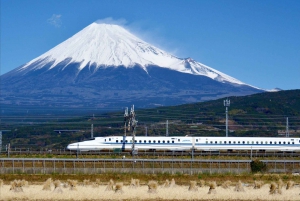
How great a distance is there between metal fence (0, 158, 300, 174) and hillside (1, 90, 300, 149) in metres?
46.3

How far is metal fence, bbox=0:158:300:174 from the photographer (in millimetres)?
50406

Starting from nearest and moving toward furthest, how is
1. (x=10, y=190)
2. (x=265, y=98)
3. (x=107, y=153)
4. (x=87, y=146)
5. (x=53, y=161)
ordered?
(x=10, y=190) → (x=53, y=161) → (x=107, y=153) → (x=87, y=146) → (x=265, y=98)

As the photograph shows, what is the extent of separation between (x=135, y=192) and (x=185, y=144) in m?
36.8

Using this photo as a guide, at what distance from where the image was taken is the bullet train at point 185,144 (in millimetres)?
72500

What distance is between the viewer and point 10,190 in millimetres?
36812

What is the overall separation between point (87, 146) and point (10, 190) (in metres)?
35.9

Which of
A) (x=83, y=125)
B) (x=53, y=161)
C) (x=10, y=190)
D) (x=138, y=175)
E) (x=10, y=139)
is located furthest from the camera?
(x=83, y=125)

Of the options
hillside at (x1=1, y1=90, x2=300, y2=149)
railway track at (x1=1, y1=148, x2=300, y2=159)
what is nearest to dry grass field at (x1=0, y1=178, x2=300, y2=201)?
railway track at (x1=1, y1=148, x2=300, y2=159)

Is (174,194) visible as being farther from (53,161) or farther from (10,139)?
(10,139)

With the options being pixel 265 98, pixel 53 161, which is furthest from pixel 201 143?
pixel 265 98

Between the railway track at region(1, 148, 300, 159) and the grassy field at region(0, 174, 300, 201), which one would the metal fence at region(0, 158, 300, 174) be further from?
the railway track at region(1, 148, 300, 159)

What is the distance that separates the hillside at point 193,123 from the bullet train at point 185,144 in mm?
28311

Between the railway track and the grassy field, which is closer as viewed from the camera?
the grassy field

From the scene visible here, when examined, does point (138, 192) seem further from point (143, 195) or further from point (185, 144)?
point (185, 144)
